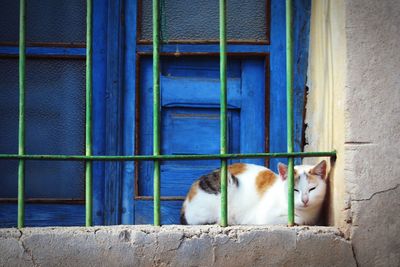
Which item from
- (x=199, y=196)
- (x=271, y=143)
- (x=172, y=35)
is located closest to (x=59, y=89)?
(x=172, y=35)

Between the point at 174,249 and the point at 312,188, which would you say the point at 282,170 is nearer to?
the point at 312,188

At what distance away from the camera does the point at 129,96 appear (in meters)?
4.03

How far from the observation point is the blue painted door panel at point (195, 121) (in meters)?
4.03

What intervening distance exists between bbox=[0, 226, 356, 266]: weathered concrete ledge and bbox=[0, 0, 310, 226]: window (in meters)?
1.15

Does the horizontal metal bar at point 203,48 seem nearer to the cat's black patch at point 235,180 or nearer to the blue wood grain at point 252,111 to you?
the blue wood grain at point 252,111

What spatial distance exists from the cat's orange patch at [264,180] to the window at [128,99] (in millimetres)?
339

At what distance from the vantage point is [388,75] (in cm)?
281

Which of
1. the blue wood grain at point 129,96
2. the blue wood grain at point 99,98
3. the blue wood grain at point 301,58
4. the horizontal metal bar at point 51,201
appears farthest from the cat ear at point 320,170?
the horizontal metal bar at point 51,201

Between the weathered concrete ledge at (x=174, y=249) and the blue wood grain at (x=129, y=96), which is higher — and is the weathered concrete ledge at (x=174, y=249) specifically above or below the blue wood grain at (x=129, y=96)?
below

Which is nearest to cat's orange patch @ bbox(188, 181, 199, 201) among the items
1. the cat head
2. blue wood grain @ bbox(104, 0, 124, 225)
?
blue wood grain @ bbox(104, 0, 124, 225)

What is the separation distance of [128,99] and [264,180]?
1.10m

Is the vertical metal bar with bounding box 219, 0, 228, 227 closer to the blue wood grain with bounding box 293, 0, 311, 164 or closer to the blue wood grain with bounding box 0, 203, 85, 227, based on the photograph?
the blue wood grain with bounding box 293, 0, 311, 164

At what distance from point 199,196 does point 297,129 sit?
845 mm

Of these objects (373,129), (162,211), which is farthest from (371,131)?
(162,211)
